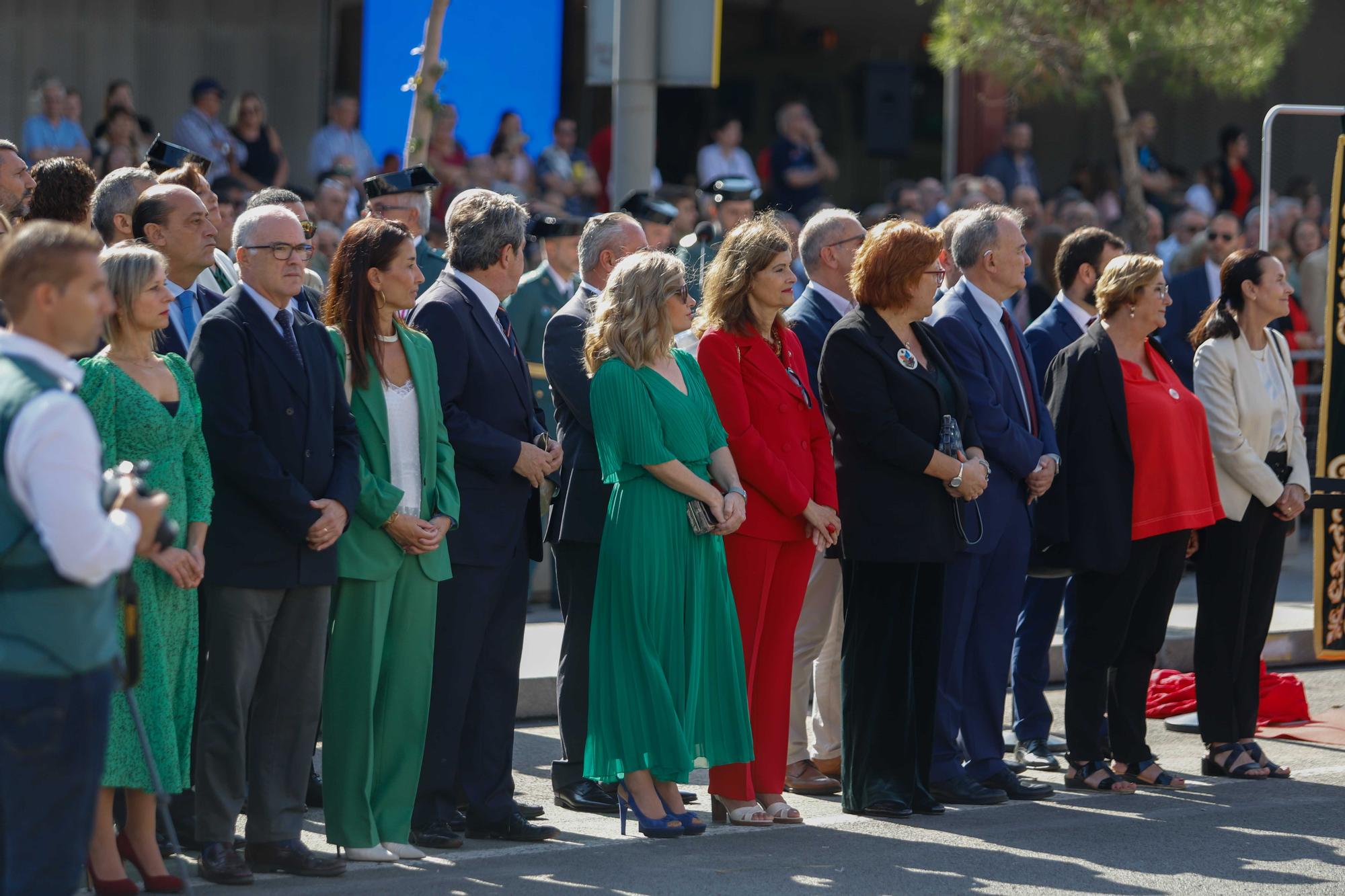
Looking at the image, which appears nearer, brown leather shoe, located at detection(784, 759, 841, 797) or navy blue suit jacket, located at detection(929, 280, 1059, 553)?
navy blue suit jacket, located at detection(929, 280, 1059, 553)

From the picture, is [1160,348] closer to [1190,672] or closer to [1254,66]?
[1190,672]

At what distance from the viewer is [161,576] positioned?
5578 mm

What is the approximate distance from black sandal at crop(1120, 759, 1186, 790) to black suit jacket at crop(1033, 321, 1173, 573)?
32.2 inches

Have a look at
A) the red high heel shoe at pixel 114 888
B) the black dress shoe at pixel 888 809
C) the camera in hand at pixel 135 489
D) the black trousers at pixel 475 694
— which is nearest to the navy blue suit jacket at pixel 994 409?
the black dress shoe at pixel 888 809

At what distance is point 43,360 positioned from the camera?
414 centimetres

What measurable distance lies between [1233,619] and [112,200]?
184 inches

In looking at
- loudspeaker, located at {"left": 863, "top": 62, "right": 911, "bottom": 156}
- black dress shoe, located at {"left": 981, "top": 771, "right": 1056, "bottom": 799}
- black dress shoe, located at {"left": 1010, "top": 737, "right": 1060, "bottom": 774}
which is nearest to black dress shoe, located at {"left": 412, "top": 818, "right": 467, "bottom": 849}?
black dress shoe, located at {"left": 981, "top": 771, "right": 1056, "bottom": 799}

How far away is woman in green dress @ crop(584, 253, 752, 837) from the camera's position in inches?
251

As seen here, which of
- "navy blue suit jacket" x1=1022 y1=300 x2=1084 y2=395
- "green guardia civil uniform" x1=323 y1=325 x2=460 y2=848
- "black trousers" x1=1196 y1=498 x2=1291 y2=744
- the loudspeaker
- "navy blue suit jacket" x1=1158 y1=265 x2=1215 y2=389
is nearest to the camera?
"green guardia civil uniform" x1=323 y1=325 x2=460 y2=848

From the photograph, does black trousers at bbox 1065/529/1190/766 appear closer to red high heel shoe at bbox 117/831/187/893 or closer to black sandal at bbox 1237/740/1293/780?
black sandal at bbox 1237/740/1293/780

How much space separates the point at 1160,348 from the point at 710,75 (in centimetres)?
301

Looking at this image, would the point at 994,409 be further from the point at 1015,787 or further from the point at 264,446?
the point at 264,446

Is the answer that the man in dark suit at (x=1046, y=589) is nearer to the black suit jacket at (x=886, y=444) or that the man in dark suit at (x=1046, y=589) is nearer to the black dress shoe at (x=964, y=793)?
the black dress shoe at (x=964, y=793)

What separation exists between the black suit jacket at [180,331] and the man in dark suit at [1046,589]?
126 inches
